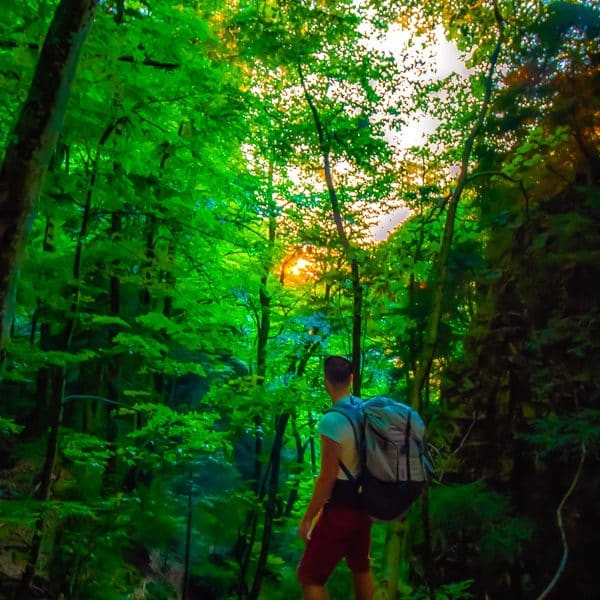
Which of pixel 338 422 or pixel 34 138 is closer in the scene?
pixel 338 422

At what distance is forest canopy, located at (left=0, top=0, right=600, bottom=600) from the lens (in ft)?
18.5

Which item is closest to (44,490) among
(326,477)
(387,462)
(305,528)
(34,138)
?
(305,528)

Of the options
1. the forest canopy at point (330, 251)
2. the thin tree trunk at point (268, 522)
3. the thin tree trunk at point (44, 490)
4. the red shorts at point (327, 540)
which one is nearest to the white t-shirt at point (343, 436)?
the red shorts at point (327, 540)

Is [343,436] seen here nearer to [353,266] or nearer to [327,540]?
[327,540]

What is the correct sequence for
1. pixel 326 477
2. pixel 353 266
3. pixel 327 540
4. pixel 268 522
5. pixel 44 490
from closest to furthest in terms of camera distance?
pixel 326 477
pixel 327 540
pixel 44 490
pixel 353 266
pixel 268 522

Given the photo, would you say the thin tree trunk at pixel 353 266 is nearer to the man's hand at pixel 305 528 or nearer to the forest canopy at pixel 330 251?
the forest canopy at pixel 330 251

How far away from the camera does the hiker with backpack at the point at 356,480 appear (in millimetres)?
3275

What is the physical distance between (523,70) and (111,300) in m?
8.57

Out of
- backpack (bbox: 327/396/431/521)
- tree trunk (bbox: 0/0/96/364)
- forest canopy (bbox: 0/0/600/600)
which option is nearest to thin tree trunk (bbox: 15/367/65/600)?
forest canopy (bbox: 0/0/600/600)

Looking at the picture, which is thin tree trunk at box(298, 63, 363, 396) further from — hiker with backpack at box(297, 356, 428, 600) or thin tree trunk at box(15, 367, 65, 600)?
thin tree trunk at box(15, 367, 65, 600)

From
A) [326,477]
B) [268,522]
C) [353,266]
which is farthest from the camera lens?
[268,522]

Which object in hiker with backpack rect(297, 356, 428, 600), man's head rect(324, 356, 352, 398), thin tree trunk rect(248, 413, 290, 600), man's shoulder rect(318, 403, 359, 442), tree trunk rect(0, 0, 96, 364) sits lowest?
thin tree trunk rect(248, 413, 290, 600)

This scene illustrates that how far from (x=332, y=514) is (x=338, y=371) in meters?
0.94

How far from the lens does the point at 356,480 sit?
3.32 metres
